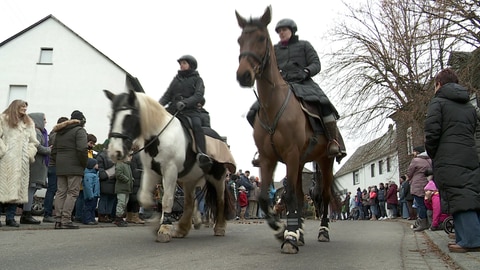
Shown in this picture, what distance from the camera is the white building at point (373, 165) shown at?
2777 centimetres

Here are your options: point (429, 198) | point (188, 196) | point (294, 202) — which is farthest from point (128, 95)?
point (429, 198)

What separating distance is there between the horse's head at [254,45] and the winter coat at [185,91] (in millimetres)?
2462

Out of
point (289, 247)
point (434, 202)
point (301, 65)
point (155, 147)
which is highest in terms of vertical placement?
point (301, 65)

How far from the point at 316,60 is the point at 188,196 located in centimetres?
326

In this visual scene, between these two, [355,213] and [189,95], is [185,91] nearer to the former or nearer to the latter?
[189,95]

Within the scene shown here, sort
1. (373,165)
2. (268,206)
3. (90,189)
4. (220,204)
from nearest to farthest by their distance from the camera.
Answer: (268,206) → (220,204) → (90,189) → (373,165)

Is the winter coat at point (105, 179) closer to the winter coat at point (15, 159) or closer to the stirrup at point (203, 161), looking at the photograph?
the winter coat at point (15, 159)

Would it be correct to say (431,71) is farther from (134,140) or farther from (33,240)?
(33,240)

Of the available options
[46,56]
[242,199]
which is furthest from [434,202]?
[46,56]

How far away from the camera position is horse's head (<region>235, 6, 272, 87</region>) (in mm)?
5548

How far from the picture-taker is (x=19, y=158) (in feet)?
28.3

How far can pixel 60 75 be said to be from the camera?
35.0 meters

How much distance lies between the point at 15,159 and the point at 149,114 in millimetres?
3165

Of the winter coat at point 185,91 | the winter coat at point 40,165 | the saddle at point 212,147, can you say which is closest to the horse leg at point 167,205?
the saddle at point 212,147
